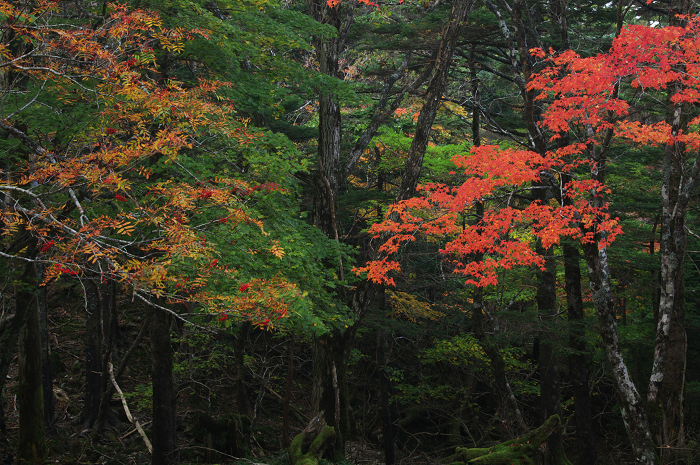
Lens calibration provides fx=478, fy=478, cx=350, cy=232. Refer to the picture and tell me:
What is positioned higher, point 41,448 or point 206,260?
point 206,260

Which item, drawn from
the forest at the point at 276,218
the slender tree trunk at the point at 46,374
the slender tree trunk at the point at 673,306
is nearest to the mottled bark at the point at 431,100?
the forest at the point at 276,218

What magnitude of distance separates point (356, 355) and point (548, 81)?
10.3 meters

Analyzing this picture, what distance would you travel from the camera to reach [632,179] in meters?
14.1

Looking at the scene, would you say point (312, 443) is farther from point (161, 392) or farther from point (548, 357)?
point (548, 357)

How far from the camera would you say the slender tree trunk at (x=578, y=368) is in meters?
11.9

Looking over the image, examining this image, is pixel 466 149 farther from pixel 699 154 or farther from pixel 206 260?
pixel 206 260

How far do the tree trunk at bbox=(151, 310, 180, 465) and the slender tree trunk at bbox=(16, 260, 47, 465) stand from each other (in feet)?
5.61

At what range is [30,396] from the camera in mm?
7445

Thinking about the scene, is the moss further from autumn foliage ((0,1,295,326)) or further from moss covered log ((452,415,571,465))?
autumn foliage ((0,1,295,326))

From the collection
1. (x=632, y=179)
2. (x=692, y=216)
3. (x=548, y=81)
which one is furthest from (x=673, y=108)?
(x=692, y=216)

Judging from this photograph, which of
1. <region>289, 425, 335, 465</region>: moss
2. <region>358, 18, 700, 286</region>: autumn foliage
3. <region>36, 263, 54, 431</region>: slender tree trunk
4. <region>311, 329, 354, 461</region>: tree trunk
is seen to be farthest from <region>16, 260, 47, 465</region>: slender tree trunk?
<region>358, 18, 700, 286</region>: autumn foliage

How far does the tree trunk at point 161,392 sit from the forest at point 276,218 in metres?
0.04

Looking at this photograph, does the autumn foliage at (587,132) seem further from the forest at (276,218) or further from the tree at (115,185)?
the tree at (115,185)

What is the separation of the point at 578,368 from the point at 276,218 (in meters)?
8.89
